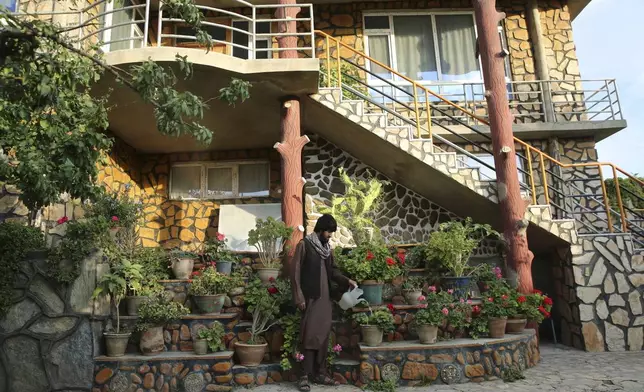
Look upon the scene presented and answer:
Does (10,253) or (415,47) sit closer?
(10,253)

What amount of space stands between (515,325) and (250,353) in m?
3.52

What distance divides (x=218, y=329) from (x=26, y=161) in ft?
8.87

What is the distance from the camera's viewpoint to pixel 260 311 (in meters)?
5.35

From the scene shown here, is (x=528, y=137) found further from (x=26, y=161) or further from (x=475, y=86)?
(x=26, y=161)

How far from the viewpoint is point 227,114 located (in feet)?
25.5

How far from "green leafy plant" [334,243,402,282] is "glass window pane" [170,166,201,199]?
5.06 metres

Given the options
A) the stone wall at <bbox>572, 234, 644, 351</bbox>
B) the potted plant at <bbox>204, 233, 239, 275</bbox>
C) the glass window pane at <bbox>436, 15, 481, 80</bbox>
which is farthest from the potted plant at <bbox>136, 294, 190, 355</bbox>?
the glass window pane at <bbox>436, 15, 481, 80</bbox>

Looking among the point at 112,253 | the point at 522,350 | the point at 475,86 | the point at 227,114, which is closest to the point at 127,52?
the point at 227,114

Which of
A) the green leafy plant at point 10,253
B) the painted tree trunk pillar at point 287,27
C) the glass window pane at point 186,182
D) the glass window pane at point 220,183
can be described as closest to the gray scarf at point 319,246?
the green leafy plant at point 10,253

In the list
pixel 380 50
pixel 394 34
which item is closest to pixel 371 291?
pixel 380 50

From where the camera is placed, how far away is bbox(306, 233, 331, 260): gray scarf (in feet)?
16.6

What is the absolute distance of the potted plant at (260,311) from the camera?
507 cm

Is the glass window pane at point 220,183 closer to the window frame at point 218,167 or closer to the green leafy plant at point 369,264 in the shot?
the window frame at point 218,167

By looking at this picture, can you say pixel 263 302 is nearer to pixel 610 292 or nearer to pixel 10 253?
pixel 10 253
